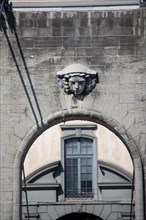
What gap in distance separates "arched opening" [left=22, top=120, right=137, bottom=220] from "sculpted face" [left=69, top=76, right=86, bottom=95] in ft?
38.0

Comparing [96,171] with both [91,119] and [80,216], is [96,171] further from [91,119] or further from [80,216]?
[91,119]

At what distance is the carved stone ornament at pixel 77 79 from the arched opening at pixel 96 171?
1151cm

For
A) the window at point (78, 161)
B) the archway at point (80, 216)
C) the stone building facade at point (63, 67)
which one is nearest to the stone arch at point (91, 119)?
the stone building facade at point (63, 67)

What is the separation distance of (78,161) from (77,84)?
13.3 metres

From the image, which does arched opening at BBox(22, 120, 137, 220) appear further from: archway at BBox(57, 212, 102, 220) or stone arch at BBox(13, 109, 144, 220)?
stone arch at BBox(13, 109, 144, 220)

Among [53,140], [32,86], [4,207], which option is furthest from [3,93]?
[53,140]

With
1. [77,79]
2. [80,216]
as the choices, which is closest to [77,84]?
[77,79]

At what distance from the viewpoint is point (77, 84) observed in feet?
90.5

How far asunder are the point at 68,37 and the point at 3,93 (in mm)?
1844

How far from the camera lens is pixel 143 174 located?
27.5 metres

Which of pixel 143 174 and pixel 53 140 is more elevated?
pixel 53 140

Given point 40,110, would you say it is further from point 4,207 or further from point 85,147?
point 85,147

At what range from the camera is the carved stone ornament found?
27547mm

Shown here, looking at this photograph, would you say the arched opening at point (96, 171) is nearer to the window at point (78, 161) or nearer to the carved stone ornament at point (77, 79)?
the window at point (78, 161)
